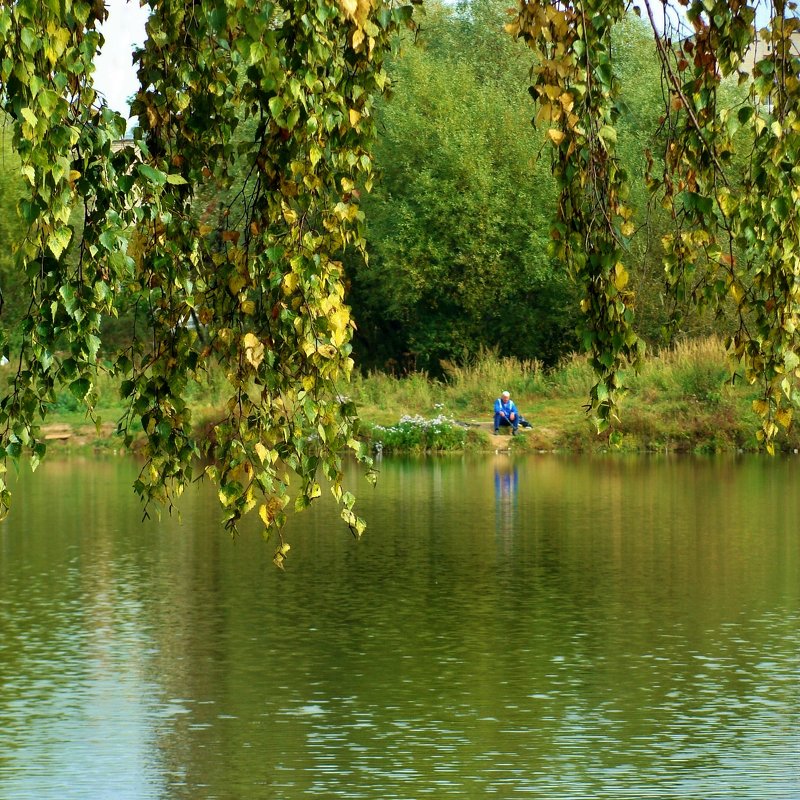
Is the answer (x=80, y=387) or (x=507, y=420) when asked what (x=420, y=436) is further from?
(x=80, y=387)

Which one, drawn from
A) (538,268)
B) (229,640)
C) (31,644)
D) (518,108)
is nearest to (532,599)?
(229,640)

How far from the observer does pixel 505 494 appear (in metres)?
29.2

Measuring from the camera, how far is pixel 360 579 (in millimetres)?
18828

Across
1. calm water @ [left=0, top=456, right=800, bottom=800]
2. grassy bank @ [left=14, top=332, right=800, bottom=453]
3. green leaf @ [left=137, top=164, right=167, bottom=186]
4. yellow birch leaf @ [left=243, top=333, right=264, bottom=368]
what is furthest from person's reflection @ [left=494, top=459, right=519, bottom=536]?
green leaf @ [left=137, top=164, right=167, bottom=186]

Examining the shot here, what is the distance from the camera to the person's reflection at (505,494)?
24.4m

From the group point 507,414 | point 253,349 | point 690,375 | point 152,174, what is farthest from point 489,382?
point 152,174

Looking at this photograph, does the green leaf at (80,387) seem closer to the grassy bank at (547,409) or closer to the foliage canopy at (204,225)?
the foliage canopy at (204,225)

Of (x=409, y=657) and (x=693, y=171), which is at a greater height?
(x=693, y=171)

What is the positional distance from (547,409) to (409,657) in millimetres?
30577

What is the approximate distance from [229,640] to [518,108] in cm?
4250

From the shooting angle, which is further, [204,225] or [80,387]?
[204,225]

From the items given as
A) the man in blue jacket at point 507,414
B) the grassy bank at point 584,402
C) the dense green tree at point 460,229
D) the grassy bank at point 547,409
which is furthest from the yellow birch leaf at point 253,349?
the dense green tree at point 460,229

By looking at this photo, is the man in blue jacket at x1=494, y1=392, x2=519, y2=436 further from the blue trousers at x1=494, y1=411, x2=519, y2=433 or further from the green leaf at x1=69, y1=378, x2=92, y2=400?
the green leaf at x1=69, y1=378, x2=92, y2=400

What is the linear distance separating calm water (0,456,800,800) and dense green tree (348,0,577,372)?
2566 cm
